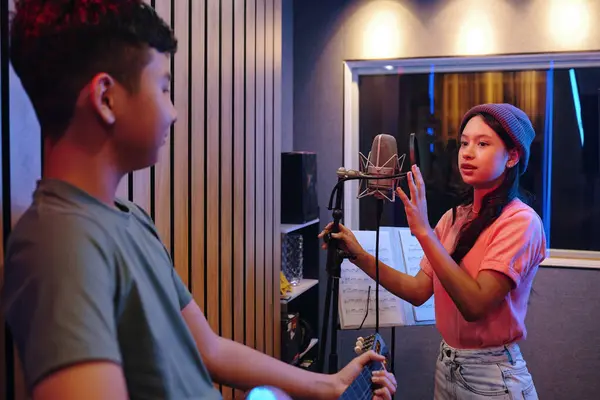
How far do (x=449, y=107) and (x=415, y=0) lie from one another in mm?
687

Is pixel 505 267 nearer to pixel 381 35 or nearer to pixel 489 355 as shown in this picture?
pixel 489 355

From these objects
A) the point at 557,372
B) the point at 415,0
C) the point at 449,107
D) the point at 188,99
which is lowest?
the point at 557,372

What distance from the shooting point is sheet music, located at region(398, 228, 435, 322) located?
2902 mm

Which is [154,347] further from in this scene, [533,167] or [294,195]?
[533,167]

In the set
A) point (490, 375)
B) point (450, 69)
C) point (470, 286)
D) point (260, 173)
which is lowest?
point (490, 375)

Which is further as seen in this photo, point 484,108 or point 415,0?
point 415,0

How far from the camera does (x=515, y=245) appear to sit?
5.86 feet

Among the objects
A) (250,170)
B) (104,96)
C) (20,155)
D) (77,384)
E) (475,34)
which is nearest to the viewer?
(77,384)

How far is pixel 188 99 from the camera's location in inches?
64.2

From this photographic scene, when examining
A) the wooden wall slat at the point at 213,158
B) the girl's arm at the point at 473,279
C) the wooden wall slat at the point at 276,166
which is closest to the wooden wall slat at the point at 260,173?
the wooden wall slat at the point at 276,166

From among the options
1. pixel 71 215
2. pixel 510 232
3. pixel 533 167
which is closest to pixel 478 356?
pixel 510 232

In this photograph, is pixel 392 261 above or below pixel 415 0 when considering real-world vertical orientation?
below

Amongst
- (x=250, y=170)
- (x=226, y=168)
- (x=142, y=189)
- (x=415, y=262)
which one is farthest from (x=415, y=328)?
(x=142, y=189)

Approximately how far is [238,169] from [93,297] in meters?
1.31
